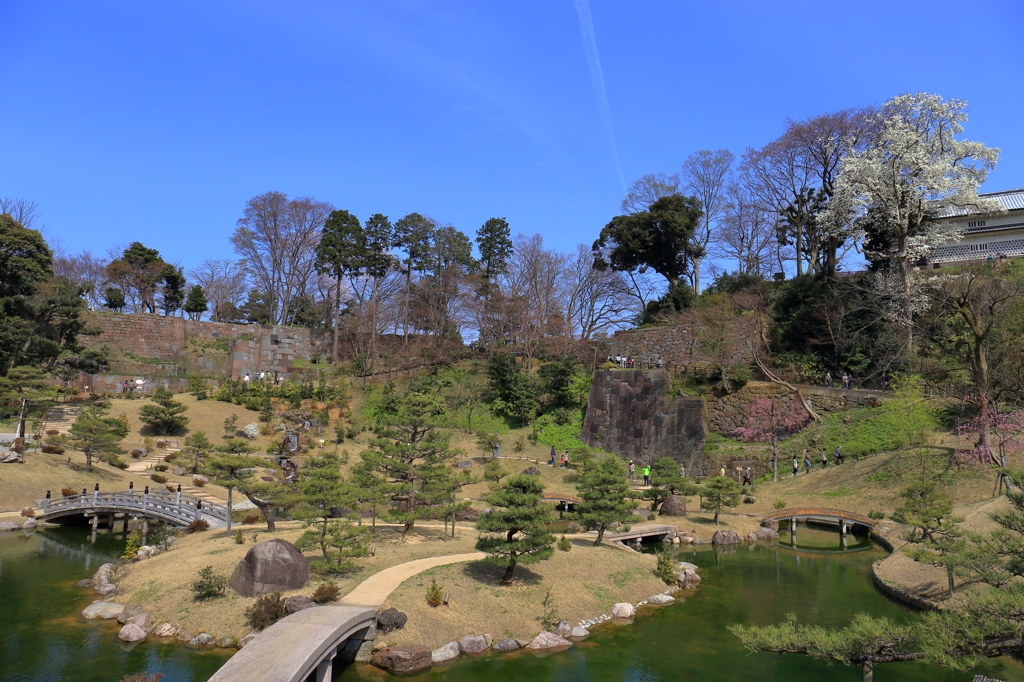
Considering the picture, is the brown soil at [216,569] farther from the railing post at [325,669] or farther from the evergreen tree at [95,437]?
the evergreen tree at [95,437]

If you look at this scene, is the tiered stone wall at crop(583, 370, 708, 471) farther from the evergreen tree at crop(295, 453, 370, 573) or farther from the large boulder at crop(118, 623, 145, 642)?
the large boulder at crop(118, 623, 145, 642)

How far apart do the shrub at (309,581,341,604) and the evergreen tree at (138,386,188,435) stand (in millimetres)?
23329

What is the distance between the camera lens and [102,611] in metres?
14.4

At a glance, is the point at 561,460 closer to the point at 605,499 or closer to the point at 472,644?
the point at 605,499

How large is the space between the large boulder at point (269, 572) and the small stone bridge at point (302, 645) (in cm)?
212

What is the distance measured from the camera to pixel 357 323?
44.8 m

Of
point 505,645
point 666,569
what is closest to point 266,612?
point 505,645

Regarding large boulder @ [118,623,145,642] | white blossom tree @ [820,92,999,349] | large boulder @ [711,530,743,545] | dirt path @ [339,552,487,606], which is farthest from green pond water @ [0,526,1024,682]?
white blossom tree @ [820,92,999,349]

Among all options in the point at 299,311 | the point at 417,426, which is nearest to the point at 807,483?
the point at 417,426

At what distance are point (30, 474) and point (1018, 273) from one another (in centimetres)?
4564

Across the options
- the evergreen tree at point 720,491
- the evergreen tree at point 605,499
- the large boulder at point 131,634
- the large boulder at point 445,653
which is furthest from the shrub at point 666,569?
the large boulder at point 131,634

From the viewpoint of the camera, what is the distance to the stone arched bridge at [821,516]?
22.5 m

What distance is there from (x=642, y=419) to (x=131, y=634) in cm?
2637

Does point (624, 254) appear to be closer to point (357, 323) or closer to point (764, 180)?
point (764, 180)
